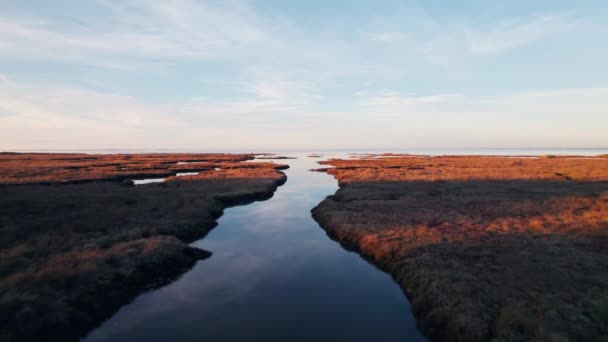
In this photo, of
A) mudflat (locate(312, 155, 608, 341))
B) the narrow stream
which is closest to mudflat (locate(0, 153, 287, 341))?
the narrow stream

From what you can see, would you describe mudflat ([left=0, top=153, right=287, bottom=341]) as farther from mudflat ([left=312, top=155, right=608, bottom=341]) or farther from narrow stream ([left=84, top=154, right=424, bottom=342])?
mudflat ([left=312, top=155, right=608, bottom=341])

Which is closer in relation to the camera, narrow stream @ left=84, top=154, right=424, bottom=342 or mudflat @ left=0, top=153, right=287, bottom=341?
mudflat @ left=0, top=153, right=287, bottom=341

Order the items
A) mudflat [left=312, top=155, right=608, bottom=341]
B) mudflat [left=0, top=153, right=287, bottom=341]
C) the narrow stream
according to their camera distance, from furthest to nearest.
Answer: the narrow stream → mudflat [left=0, top=153, right=287, bottom=341] → mudflat [left=312, top=155, right=608, bottom=341]

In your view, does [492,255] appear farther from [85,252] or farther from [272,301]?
[85,252]

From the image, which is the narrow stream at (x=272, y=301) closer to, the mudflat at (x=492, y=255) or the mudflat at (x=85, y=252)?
the mudflat at (x=85, y=252)

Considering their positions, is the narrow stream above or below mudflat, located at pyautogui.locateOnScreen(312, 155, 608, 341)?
below

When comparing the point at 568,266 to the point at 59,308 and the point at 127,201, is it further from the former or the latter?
the point at 127,201

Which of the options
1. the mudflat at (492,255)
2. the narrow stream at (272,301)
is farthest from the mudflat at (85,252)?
the mudflat at (492,255)
